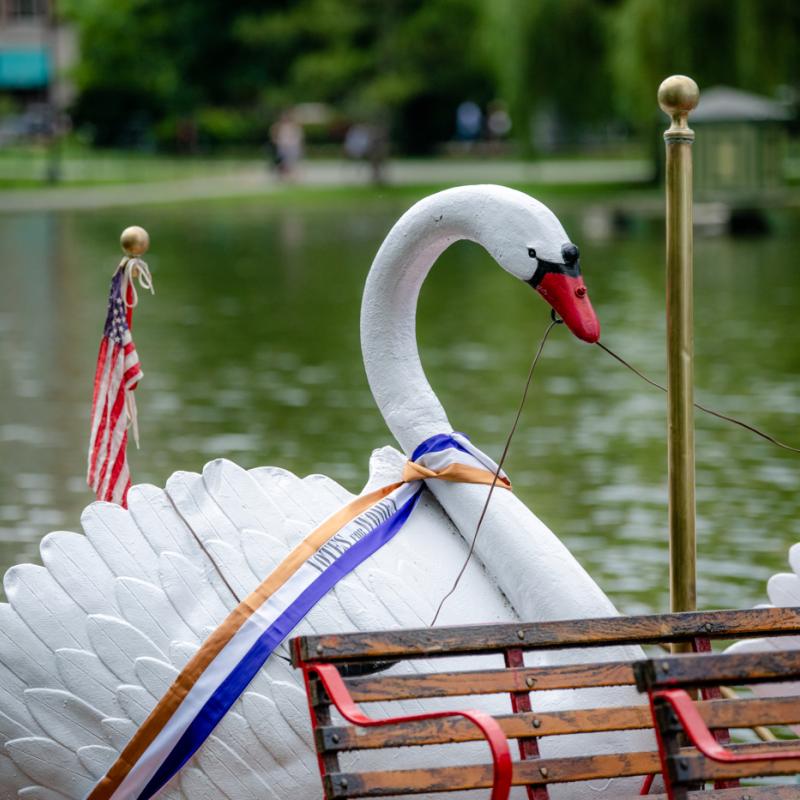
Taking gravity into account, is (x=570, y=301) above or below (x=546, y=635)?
above

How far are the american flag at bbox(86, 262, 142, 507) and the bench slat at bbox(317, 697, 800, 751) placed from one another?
2.47 meters

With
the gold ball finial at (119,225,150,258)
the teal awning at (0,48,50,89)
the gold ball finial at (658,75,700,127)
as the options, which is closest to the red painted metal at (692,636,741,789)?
the gold ball finial at (658,75,700,127)

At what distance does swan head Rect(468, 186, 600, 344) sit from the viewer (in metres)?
5.36

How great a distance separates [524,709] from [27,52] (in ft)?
253

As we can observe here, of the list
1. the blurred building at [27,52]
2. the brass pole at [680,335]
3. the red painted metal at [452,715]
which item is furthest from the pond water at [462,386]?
the blurred building at [27,52]

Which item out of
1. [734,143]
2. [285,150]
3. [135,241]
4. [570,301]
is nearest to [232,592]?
[570,301]

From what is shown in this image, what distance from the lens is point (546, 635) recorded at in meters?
4.46

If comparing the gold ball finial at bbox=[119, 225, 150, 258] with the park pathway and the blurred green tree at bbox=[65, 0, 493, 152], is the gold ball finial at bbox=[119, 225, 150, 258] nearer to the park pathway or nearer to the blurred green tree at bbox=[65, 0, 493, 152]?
the park pathway

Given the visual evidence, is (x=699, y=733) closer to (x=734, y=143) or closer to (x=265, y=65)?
(x=734, y=143)

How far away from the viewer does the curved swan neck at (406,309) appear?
5.55 meters

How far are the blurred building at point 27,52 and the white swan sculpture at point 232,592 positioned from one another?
72657 millimetres

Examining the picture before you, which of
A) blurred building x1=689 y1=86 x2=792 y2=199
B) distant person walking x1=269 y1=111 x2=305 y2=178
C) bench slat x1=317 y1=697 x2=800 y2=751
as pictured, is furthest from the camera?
distant person walking x1=269 y1=111 x2=305 y2=178

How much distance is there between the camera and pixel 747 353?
54.1 feet

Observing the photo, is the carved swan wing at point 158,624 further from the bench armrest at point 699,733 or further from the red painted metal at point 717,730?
the bench armrest at point 699,733
